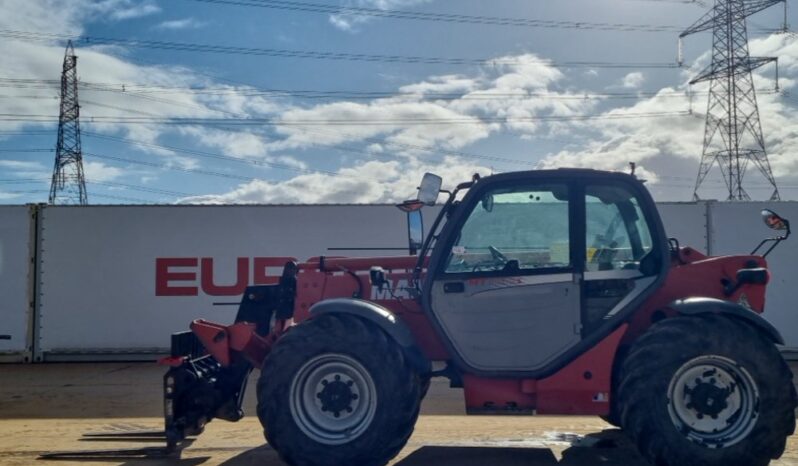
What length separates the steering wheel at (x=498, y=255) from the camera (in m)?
5.33

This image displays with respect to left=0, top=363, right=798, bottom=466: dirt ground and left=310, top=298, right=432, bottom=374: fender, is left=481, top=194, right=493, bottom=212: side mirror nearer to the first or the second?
left=310, top=298, right=432, bottom=374: fender

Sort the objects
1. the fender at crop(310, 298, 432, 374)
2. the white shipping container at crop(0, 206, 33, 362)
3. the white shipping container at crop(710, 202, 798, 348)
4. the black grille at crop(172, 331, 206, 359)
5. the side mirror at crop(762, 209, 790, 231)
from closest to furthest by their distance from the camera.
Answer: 1. the fender at crop(310, 298, 432, 374)
2. the side mirror at crop(762, 209, 790, 231)
3. the black grille at crop(172, 331, 206, 359)
4. the white shipping container at crop(710, 202, 798, 348)
5. the white shipping container at crop(0, 206, 33, 362)

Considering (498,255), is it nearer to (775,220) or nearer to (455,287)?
(455,287)

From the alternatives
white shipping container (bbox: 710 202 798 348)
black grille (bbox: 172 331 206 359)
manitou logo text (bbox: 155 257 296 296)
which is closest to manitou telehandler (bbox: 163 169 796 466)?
black grille (bbox: 172 331 206 359)

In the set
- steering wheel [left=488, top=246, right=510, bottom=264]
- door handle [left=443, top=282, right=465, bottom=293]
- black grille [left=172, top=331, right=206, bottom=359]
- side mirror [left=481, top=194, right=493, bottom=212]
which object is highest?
side mirror [left=481, top=194, right=493, bottom=212]

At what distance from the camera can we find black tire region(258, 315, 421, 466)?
16.4 feet

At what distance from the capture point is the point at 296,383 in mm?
5113

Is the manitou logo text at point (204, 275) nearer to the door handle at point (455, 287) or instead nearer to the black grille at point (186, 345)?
the black grille at point (186, 345)

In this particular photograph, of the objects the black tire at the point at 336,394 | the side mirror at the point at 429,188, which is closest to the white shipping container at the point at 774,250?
the side mirror at the point at 429,188

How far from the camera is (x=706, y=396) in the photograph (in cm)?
496

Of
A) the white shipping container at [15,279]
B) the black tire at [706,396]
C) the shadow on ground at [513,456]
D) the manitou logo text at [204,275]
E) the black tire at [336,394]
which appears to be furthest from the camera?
the white shipping container at [15,279]

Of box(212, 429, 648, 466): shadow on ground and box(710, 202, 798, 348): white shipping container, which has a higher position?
box(710, 202, 798, 348): white shipping container

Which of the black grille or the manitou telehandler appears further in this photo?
the black grille

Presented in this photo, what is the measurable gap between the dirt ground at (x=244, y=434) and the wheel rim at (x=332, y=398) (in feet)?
2.65
